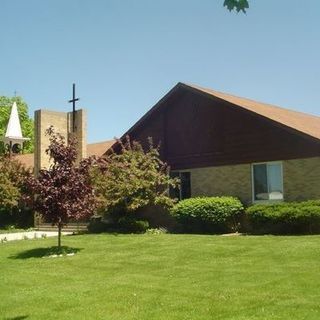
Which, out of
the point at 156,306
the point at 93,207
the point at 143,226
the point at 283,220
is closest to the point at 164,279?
the point at 156,306

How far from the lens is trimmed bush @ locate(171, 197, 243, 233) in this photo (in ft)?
75.4

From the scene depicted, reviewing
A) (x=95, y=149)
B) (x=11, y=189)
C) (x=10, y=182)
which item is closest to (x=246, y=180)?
(x=11, y=189)

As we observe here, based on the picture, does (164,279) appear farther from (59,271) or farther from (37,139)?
(37,139)

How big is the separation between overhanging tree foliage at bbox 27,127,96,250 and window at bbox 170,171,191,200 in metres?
9.50

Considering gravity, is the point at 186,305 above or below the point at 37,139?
below

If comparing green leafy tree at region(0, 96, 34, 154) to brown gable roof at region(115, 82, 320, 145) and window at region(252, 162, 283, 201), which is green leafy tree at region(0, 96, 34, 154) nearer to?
brown gable roof at region(115, 82, 320, 145)

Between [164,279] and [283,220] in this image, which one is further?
[283,220]

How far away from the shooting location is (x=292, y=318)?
839 cm

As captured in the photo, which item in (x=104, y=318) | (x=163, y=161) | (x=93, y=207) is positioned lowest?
(x=104, y=318)

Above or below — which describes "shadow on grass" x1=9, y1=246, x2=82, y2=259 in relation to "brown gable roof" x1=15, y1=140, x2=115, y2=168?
below

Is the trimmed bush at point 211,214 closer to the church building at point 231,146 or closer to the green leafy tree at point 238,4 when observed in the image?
the church building at point 231,146

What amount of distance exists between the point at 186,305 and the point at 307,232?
461 inches

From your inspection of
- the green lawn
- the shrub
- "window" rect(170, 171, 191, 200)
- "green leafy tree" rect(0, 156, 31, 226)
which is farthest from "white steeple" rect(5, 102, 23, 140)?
the green lawn

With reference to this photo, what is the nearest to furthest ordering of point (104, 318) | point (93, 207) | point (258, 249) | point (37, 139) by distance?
point (104, 318)
point (258, 249)
point (93, 207)
point (37, 139)
